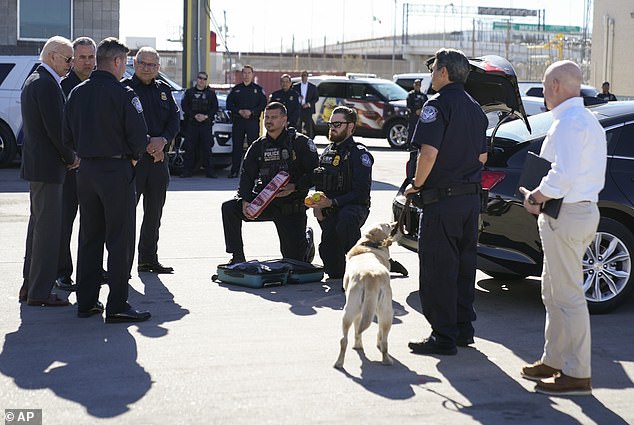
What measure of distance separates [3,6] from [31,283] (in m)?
18.3

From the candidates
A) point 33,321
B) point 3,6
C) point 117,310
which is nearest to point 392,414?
point 117,310

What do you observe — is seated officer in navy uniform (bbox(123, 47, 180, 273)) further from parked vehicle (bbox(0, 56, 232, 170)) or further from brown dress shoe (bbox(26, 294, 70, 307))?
parked vehicle (bbox(0, 56, 232, 170))

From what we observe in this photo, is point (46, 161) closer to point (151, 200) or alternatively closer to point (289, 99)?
point (151, 200)

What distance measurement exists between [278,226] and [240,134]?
8680 mm

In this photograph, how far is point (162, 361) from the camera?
5891mm

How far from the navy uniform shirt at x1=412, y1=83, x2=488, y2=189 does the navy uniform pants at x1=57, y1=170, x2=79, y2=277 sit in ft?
10.8

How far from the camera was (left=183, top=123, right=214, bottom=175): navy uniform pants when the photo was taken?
55.0 feet

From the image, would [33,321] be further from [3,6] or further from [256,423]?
[3,6]

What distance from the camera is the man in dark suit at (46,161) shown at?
7.16 meters

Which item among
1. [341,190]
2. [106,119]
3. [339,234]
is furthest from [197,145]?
[106,119]

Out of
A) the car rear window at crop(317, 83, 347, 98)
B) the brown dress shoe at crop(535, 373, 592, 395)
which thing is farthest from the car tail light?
the car rear window at crop(317, 83, 347, 98)

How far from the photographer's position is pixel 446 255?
6.05 m

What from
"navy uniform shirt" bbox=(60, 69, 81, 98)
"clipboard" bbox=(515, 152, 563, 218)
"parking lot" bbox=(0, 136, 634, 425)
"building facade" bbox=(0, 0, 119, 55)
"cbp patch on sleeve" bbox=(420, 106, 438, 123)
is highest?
"building facade" bbox=(0, 0, 119, 55)

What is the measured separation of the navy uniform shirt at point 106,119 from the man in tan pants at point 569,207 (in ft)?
9.21
